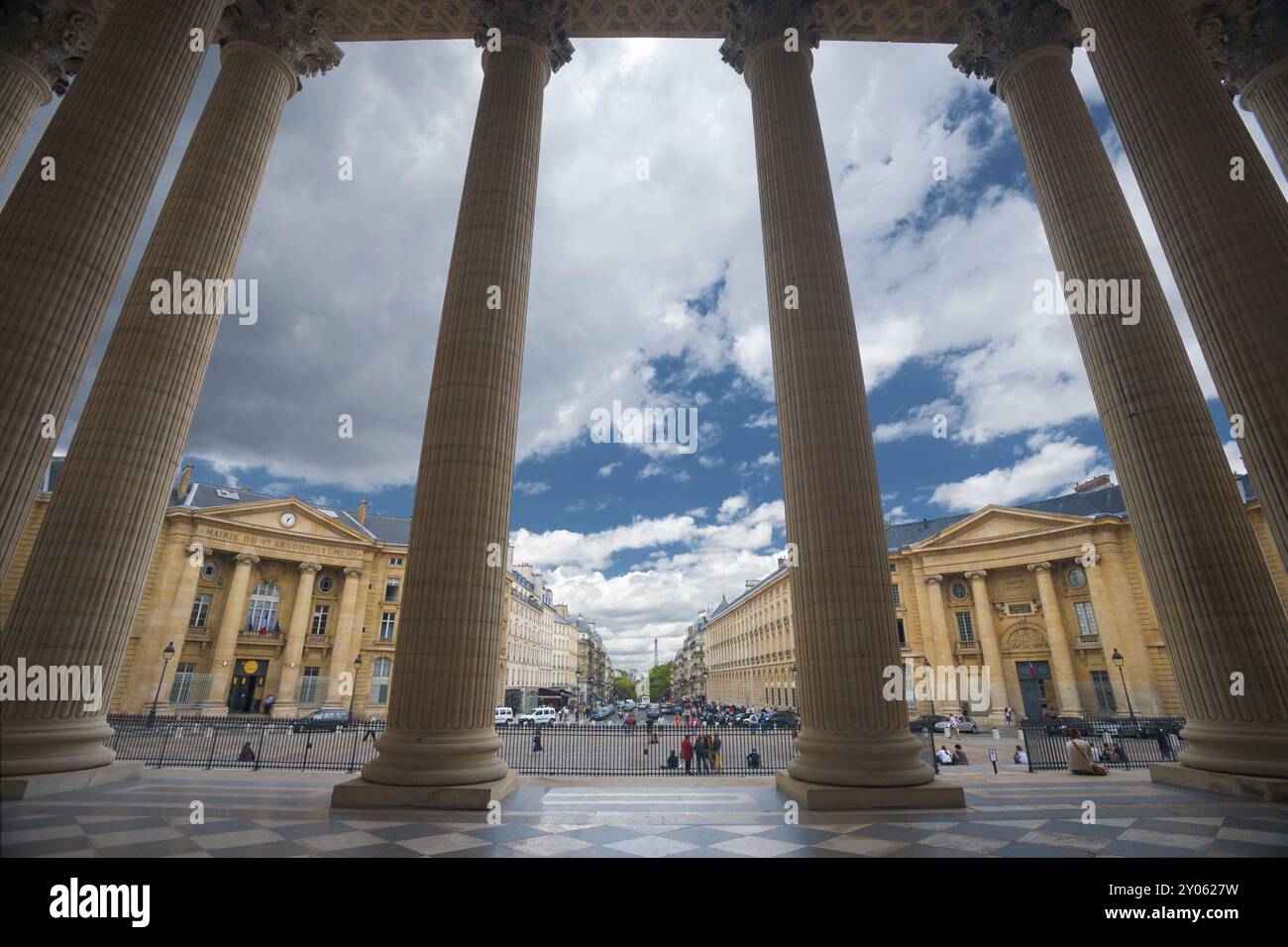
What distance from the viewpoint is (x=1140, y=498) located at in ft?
33.3

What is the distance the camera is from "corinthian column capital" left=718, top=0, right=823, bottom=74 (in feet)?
42.8

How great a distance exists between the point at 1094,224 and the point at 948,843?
40.0ft

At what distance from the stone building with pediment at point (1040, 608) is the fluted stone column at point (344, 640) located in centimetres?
3535

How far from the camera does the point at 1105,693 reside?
38625 mm

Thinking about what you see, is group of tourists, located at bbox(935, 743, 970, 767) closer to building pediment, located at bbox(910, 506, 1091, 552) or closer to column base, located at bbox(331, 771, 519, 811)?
column base, located at bbox(331, 771, 519, 811)

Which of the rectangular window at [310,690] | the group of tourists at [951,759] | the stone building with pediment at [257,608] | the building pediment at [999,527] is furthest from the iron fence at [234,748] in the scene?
the building pediment at [999,527]

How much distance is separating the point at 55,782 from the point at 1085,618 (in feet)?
170

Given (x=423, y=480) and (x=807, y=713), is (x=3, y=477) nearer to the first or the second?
(x=423, y=480)

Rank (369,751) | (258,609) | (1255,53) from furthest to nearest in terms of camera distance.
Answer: (258,609) → (369,751) → (1255,53)

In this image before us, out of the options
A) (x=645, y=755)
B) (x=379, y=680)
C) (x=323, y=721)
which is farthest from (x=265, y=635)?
(x=645, y=755)

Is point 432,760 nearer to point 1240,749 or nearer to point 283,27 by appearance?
point 1240,749

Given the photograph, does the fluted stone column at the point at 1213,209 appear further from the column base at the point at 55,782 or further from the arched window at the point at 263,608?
the arched window at the point at 263,608

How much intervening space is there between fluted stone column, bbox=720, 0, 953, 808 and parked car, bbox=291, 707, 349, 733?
26562 millimetres

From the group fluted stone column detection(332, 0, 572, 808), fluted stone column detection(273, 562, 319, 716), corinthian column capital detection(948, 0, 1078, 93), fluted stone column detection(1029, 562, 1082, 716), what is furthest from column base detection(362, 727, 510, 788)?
fluted stone column detection(1029, 562, 1082, 716)
